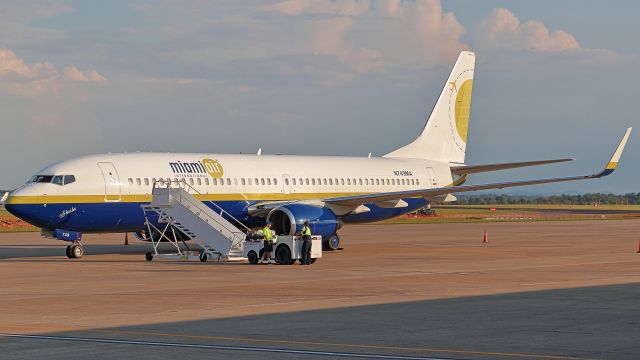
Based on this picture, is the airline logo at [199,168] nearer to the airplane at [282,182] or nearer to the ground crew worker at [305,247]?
the airplane at [282,182]

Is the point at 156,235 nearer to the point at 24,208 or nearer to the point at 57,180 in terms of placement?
the point at 57,180

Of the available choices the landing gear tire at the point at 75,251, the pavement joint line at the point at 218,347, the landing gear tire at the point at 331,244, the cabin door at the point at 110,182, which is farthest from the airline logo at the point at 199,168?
the pavement joint line at the point at 218,347

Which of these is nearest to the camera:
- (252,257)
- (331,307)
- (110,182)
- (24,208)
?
(331,307)

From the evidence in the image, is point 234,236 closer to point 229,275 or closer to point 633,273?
point 229,275

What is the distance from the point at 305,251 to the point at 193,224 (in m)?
4.99

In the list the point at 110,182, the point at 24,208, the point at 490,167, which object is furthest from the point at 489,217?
the point at 24,208

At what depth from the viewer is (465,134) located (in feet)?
194

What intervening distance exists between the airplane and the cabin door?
0.13 ft

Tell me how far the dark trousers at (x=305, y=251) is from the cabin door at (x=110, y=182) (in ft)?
26.5

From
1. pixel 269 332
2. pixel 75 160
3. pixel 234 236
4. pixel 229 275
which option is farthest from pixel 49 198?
pixel 269 332

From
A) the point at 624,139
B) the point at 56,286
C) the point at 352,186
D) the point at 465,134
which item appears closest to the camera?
the point at 56,286

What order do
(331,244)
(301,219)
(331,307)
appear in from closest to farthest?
(331,307)
(301,219)
(331,244)

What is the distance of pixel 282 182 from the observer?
48.7 m

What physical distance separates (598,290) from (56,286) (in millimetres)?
14196
